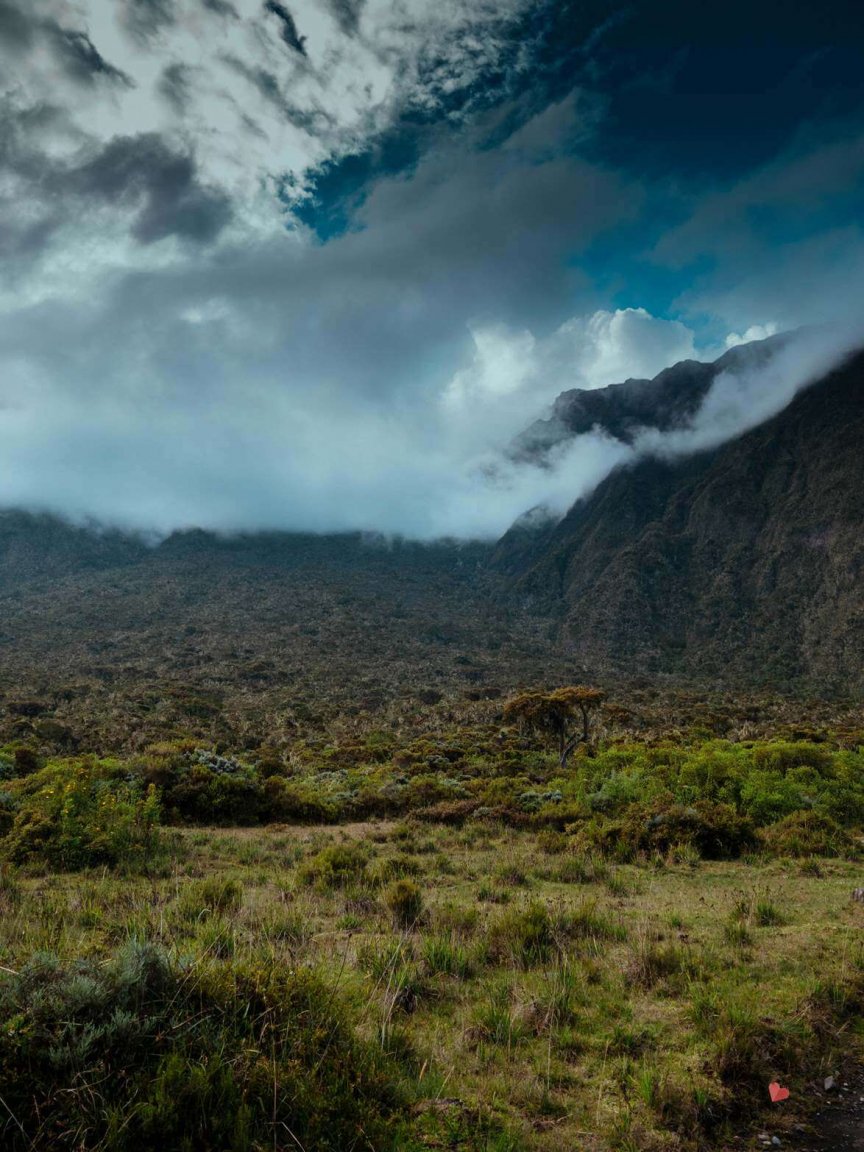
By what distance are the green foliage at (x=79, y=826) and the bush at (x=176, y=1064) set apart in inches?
329

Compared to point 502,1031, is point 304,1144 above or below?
above

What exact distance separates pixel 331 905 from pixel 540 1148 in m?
5.40

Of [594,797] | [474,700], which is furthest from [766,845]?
[474,700]

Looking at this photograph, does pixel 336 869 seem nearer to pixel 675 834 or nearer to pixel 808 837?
pixel 675 834

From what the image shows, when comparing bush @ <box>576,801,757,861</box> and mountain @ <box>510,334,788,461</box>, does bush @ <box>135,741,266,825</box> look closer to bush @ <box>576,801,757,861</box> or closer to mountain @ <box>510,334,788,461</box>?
bush @ <box>576,801,757,861</box>

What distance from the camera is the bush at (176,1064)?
10.1 ft

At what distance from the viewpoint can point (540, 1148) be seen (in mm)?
3660

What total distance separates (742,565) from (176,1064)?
109890 mm

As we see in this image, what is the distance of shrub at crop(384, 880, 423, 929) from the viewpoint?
25.9 ft

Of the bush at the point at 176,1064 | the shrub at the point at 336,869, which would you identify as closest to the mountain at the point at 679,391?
the shrub at the point at 336,869

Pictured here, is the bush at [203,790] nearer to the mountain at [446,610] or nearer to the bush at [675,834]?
the bush at [675,834]

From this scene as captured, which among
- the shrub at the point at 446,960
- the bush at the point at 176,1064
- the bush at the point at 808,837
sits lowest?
the bush at the point at 808,837

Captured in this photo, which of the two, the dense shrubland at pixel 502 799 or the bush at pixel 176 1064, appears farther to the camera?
the dense shrubland at pixel 502 799

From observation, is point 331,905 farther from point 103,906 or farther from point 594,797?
point 594,797
